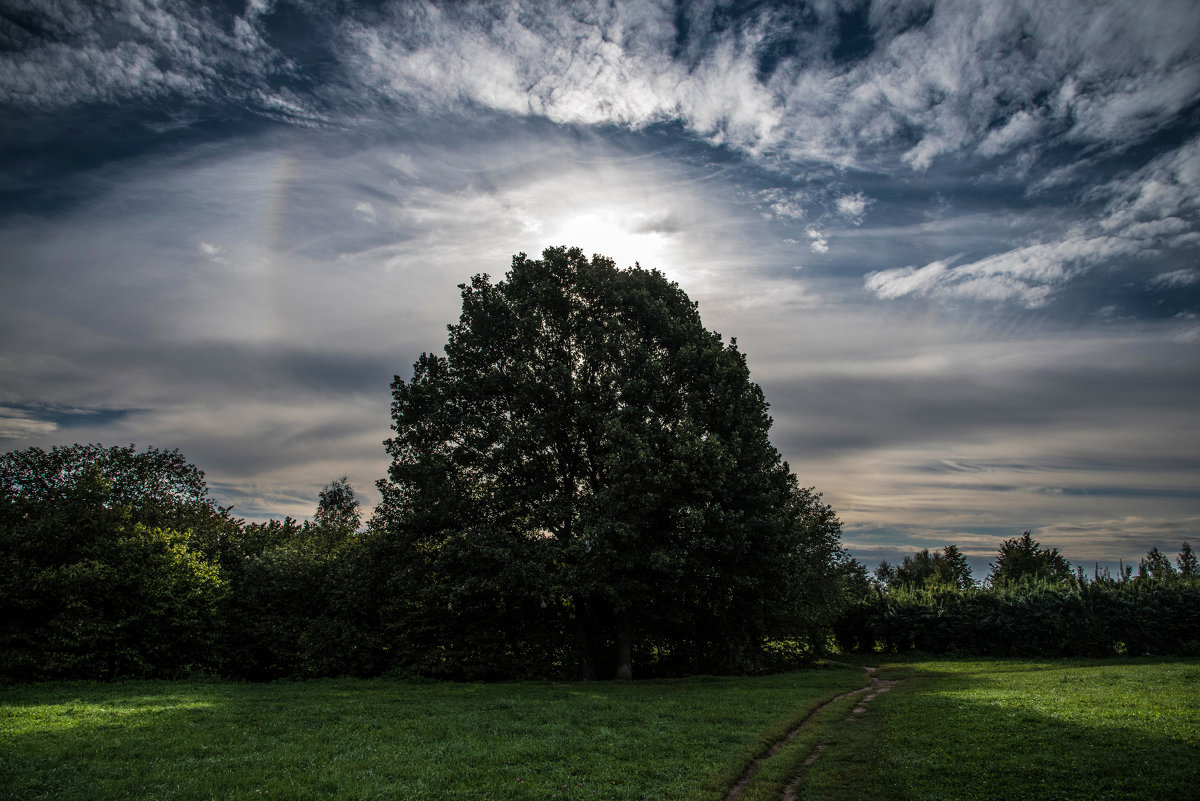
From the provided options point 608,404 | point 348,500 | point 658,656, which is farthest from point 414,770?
point 348,500

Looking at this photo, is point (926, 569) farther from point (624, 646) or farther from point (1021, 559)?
point (624, 646)

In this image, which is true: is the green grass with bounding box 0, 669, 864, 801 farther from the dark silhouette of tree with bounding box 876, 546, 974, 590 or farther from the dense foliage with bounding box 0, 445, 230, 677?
the dark silhouette of tree with bounding box 876, 546, 974, 590

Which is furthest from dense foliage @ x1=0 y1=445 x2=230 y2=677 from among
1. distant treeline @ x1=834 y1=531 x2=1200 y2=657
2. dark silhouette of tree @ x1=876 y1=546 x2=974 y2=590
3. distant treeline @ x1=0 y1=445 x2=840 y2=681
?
dark silhouette of tree @ x1=876 y1=546 x2=974 y2=590

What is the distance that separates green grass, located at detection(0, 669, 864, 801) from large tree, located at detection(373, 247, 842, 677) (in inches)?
208

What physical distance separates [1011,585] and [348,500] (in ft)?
238

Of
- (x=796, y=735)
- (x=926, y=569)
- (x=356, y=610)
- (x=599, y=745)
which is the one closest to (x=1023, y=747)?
(x=796, y=735)

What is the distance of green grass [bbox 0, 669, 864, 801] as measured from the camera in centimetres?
1070

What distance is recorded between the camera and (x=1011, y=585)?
4775cm

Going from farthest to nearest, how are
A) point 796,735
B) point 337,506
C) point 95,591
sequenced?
point 337,506, point 95,591, point 796,735

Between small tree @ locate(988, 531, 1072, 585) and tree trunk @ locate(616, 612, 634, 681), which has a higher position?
small tree @ locate(988, 531, 1072, 585)

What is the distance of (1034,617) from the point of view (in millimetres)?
43844

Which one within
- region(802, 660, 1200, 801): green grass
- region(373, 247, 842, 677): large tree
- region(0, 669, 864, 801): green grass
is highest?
region(373, 247, 842, 677): large tree

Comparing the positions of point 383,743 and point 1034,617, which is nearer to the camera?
point 383,743

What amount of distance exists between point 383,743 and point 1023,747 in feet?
45.3
